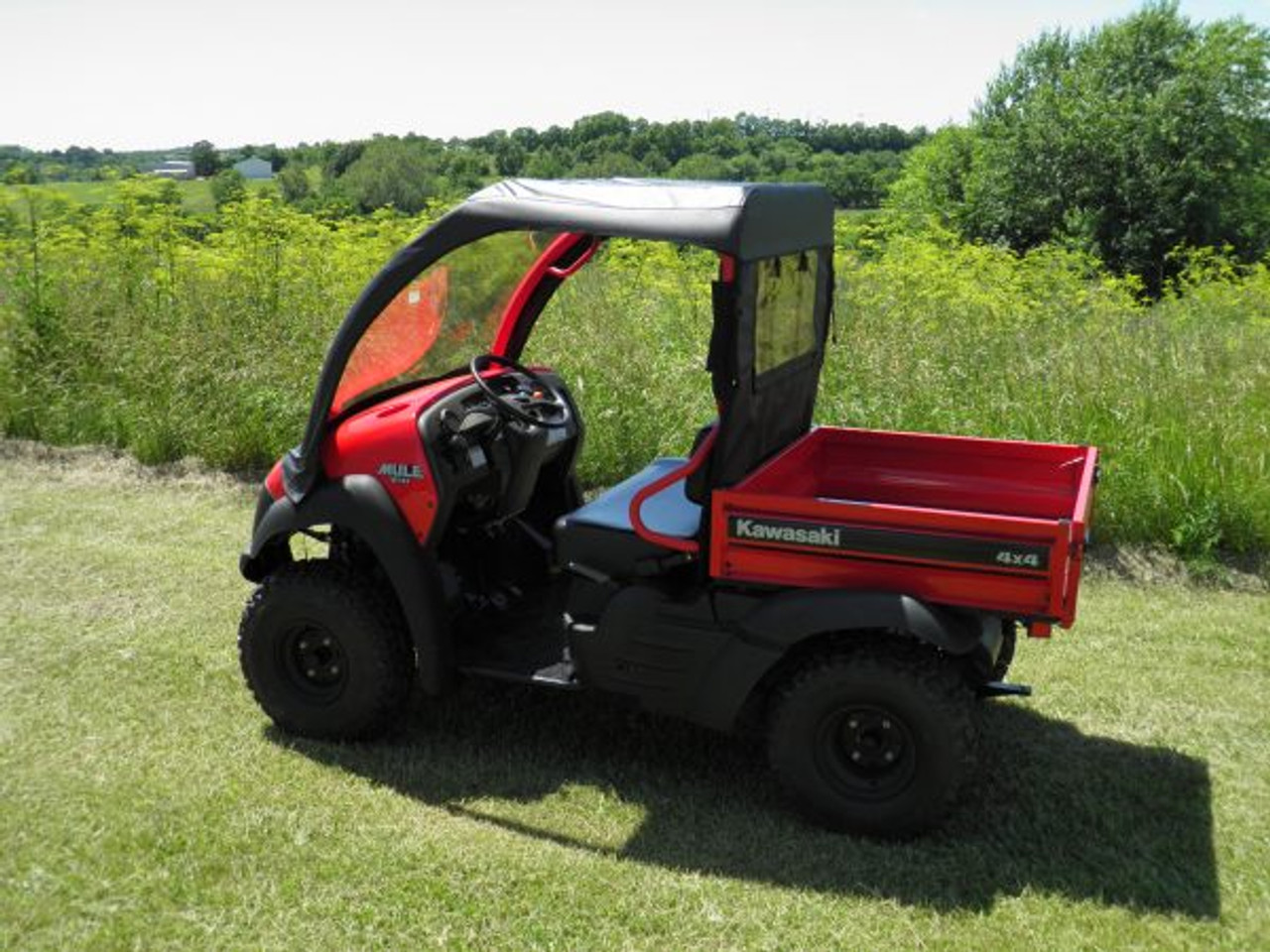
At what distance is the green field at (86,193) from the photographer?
8820 millimetres

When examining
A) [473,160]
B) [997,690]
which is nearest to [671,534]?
[997,690]

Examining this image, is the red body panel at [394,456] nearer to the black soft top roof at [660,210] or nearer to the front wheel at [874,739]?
the black soft top roof at [660,210]

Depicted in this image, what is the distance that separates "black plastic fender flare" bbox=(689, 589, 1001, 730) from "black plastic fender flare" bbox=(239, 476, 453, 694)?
2.65 feet

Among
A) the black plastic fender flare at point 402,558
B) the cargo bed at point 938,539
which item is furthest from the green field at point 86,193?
the cargo bed at point 938,539

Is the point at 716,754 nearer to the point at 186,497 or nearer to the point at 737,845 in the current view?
the point at 737,845

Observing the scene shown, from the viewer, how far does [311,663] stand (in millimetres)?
4062

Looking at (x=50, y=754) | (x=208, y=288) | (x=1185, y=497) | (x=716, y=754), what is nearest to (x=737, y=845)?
(x=716, y=754)

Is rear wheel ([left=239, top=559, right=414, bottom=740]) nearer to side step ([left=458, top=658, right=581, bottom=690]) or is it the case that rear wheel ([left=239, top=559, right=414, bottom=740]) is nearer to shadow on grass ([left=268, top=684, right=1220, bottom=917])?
shadow on grass ([left=268, top=684, right=1220, bottom=917])

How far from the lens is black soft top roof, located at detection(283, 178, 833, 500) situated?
3307 millimetres

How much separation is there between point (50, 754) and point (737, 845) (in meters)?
2.13

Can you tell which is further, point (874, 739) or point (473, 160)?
point (473, 160)

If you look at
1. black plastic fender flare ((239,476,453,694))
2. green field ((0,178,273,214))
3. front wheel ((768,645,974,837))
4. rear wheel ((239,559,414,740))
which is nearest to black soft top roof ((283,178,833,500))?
black plastic fender flare ((239,476,453,694))

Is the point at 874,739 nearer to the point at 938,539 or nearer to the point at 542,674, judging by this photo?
the point at 938,539

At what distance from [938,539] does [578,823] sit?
4.17ft
